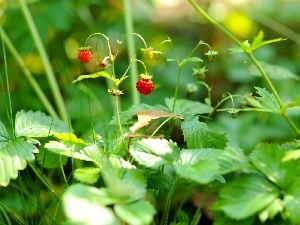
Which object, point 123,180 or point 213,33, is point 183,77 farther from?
point 123,180

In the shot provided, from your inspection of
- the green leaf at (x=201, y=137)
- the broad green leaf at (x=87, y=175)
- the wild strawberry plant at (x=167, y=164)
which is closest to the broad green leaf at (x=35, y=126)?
the wild strawberry plant at (x=167, y=164)

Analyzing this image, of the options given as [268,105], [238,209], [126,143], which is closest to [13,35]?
[126,143]

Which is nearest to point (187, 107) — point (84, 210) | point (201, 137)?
point (201, 137)

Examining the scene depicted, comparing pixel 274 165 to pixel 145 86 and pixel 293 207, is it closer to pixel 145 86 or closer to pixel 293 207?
pixel 293 207

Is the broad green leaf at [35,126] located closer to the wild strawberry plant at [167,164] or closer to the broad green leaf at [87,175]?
the wild strawberry plant at [167,164]

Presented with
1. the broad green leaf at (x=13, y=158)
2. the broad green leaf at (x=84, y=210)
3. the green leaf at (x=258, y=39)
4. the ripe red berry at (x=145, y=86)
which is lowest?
Result: the broad green leaf at (x=13, y=158)

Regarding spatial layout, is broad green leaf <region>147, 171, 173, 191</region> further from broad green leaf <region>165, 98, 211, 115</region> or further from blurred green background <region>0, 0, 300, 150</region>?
blurred green background <region>0, 0, 300, 150</region>

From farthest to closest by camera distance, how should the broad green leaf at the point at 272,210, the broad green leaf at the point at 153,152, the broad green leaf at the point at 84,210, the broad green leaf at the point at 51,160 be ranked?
the broad green leaf at the point at 51,160 → the broad green leaf at the point at 153,152 → the broad green leaf at the point at 272,210 → the broad green leaf at the point at 84,210

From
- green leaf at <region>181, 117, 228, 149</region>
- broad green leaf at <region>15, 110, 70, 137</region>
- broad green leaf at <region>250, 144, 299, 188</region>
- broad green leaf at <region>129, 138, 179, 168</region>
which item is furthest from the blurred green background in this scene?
broad green leaf at <region>250, 144, 299, 188</region>
